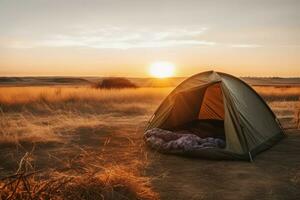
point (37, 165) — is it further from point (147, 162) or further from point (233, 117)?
point (233, 117)

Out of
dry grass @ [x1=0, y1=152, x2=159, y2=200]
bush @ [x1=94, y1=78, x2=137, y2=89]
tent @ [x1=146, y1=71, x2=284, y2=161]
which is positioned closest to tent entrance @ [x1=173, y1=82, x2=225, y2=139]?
tent @ [x1=146, y1=71, x2=284, y2=161]

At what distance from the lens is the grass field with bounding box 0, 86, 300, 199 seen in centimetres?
397

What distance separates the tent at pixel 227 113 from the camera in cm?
785

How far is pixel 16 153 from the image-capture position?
8234 millimetres

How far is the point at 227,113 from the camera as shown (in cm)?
832

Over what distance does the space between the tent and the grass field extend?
0.26 meters

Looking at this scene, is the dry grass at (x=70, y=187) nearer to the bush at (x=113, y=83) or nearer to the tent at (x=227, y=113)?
the tent at (x=227, y=113)

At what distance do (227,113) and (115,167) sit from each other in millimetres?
2753

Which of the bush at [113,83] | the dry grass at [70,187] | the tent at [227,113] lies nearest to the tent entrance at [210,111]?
the tent at [227,113]

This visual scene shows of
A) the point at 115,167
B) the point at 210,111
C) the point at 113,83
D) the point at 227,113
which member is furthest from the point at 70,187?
the point at 113,83

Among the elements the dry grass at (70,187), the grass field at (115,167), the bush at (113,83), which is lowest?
the grass field at (115,167)

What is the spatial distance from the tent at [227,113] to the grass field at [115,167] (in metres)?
0.26

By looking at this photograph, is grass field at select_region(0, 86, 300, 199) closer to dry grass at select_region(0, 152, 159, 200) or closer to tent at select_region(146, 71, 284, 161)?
dry grass at select_region(0, 152, 159, 200)

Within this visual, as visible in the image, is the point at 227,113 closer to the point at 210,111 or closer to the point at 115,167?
the point at 115,167
